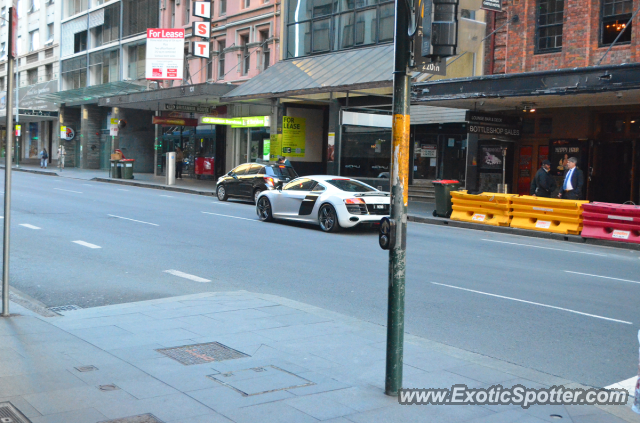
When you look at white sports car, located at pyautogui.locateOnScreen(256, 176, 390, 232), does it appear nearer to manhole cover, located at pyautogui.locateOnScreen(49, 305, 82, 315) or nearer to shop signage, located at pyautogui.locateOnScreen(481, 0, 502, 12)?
shop signage, located at pyautogui.locateOnScreen(481, 0, 502, 12)

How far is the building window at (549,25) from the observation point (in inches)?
870

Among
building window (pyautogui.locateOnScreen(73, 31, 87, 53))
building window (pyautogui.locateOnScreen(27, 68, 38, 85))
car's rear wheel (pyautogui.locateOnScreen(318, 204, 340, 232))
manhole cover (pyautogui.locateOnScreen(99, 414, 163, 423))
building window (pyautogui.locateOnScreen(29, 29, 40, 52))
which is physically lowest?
manhole cover (pyautogui.locateOnScreen(99, 414, 163, 423))

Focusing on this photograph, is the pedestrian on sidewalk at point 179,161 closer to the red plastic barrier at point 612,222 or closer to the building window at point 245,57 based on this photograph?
the building window at point 245,57

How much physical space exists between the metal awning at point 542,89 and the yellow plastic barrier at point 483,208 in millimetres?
2906

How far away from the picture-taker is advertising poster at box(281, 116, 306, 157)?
31.9 meters

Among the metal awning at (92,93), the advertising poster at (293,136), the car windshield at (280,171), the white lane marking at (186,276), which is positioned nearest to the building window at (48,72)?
the metal awning at (92,93)

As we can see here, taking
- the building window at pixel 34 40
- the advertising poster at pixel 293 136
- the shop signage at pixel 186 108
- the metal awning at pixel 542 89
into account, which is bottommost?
the advertising poster at pixel 293 136

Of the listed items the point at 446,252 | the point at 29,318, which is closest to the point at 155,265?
the point at 29,318

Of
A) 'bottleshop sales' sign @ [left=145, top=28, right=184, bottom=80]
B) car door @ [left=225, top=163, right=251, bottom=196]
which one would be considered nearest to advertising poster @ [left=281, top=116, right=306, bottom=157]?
car door @ [left=225, top=163, right=251, bottom=196]

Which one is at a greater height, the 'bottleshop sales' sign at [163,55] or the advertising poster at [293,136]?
the 'bottleshop sales' sign at [163,55]

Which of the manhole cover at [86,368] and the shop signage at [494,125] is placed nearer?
the manhole cover at [86,368]

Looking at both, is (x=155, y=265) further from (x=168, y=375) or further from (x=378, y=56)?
(x=378, y=56)

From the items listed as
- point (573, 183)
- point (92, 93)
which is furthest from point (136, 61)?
point (573, 183)

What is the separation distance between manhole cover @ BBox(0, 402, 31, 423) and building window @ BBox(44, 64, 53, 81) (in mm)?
58945
